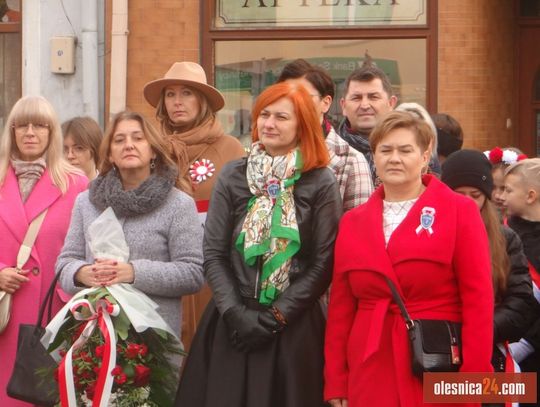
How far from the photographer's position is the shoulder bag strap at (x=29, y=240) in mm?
6523

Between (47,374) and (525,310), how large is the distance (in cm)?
228

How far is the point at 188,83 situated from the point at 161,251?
49.4 inches

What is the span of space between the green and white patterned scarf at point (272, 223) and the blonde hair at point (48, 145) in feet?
5.01

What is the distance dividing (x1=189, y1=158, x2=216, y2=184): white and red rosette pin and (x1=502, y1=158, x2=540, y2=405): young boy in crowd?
162 centimetres

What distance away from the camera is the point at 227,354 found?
5441 mm

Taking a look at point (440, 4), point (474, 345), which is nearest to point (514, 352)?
point (474, 345)

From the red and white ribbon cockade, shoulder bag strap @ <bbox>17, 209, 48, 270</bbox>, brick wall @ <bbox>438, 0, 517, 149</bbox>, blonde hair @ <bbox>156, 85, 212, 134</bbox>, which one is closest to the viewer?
the red and white ribbon cockade

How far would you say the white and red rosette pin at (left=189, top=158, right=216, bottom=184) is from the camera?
6.70 metres

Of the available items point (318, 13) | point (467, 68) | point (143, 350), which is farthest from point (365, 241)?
point (318, 13)

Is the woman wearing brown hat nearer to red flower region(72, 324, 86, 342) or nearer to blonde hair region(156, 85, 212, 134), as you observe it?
blonde hair region(156, 85, 212, 134)

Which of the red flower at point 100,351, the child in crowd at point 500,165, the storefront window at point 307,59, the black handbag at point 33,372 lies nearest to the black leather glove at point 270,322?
the red flower at point 100,351

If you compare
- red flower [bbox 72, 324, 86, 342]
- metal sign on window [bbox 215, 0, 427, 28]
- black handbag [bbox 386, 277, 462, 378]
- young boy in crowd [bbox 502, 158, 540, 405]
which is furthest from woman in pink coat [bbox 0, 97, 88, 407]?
metal sign on window [bbox 215, 0, 427, 28]

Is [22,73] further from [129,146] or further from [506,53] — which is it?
[129,146]

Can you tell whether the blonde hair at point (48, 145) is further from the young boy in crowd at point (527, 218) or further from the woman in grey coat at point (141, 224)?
the young boy in crowd at point (527, 218)
